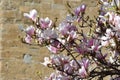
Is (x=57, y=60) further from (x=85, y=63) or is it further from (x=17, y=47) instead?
(x=17, y=47)

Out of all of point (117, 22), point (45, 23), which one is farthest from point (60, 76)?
point (117, 22)

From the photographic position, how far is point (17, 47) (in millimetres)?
6176

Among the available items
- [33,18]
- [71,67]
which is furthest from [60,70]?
[33,18]

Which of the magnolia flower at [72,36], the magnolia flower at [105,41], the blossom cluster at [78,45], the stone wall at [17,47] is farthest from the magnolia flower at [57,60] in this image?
the stone wall at [17,47]

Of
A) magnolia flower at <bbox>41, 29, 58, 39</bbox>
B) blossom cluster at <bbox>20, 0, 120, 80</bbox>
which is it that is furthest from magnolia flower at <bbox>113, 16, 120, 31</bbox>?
magnolia flower at <bbox>41, 29, 58, 39</bbox>

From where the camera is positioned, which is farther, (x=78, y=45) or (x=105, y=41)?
(x=78, y=45)

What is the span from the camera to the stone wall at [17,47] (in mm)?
6117

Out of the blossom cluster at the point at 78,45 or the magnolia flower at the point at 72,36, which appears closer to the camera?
the blossom cluster at the point at 78,45

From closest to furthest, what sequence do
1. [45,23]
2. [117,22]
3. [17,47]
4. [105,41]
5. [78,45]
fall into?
1. [117,22]
2. [105,41]
3. [78,45]
4. [45,23]
5. [17,47]

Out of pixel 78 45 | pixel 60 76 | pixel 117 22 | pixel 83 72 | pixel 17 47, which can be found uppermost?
pixel 117 22

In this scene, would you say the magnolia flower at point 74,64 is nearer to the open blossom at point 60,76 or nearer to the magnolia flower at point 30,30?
the open blossom at point 60,76

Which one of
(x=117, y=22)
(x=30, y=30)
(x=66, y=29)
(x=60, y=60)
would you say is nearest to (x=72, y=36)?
(x=66, y=29)

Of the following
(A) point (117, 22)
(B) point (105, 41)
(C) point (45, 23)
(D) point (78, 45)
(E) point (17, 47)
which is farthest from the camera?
(E) point (17, 47)

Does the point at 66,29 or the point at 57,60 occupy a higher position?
the point at 66,29
